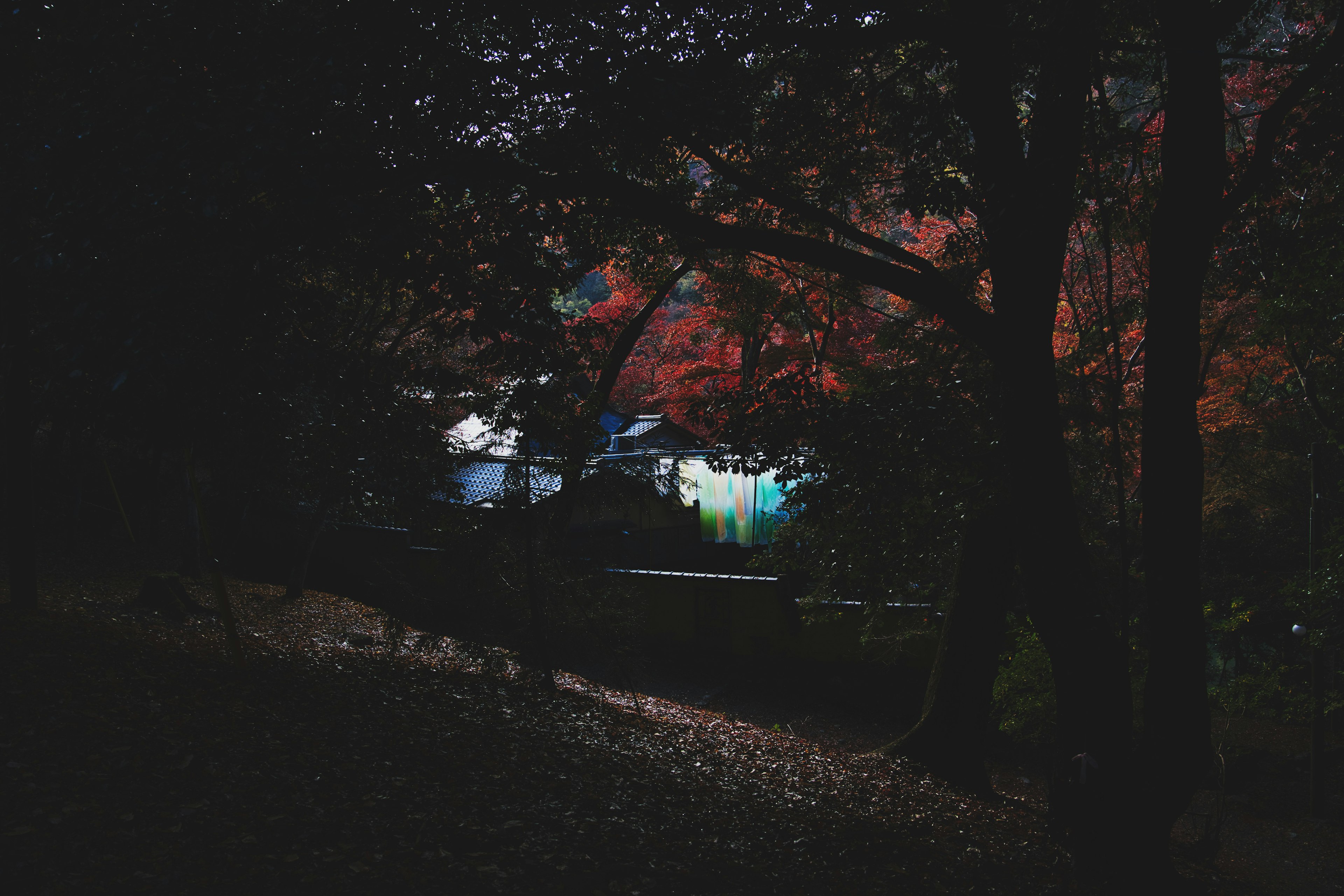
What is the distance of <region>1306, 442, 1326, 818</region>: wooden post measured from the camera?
9.36 metres

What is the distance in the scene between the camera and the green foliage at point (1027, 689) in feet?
29.6

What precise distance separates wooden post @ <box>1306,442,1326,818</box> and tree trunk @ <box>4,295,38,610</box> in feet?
44.2

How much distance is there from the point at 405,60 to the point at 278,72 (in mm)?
670

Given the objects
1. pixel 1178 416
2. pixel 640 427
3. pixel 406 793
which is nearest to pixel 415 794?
pixel 406 793

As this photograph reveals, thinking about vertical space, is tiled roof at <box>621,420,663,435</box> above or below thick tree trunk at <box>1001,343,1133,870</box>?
above

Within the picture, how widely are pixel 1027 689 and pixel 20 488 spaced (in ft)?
35.1

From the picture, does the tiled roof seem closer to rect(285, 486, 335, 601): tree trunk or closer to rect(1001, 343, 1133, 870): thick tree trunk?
rect(285, 486, 335, 601): tree trunk

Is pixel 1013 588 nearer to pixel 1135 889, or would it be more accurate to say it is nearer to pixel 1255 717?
pixel 1135 889

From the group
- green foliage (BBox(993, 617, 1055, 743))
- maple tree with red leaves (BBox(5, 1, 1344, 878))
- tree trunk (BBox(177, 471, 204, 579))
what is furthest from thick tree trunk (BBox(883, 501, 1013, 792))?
tree trunk (BBox(177, 471, 204, 579))

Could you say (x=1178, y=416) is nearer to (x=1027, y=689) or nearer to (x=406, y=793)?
(x=406, y=793)

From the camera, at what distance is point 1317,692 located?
9422mm

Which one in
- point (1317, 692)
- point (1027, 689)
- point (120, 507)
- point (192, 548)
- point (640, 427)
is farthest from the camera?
point (640, 427)

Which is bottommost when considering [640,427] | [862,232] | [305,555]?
[305,555]

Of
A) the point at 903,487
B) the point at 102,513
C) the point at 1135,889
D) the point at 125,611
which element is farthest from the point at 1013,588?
the point at 102,513
